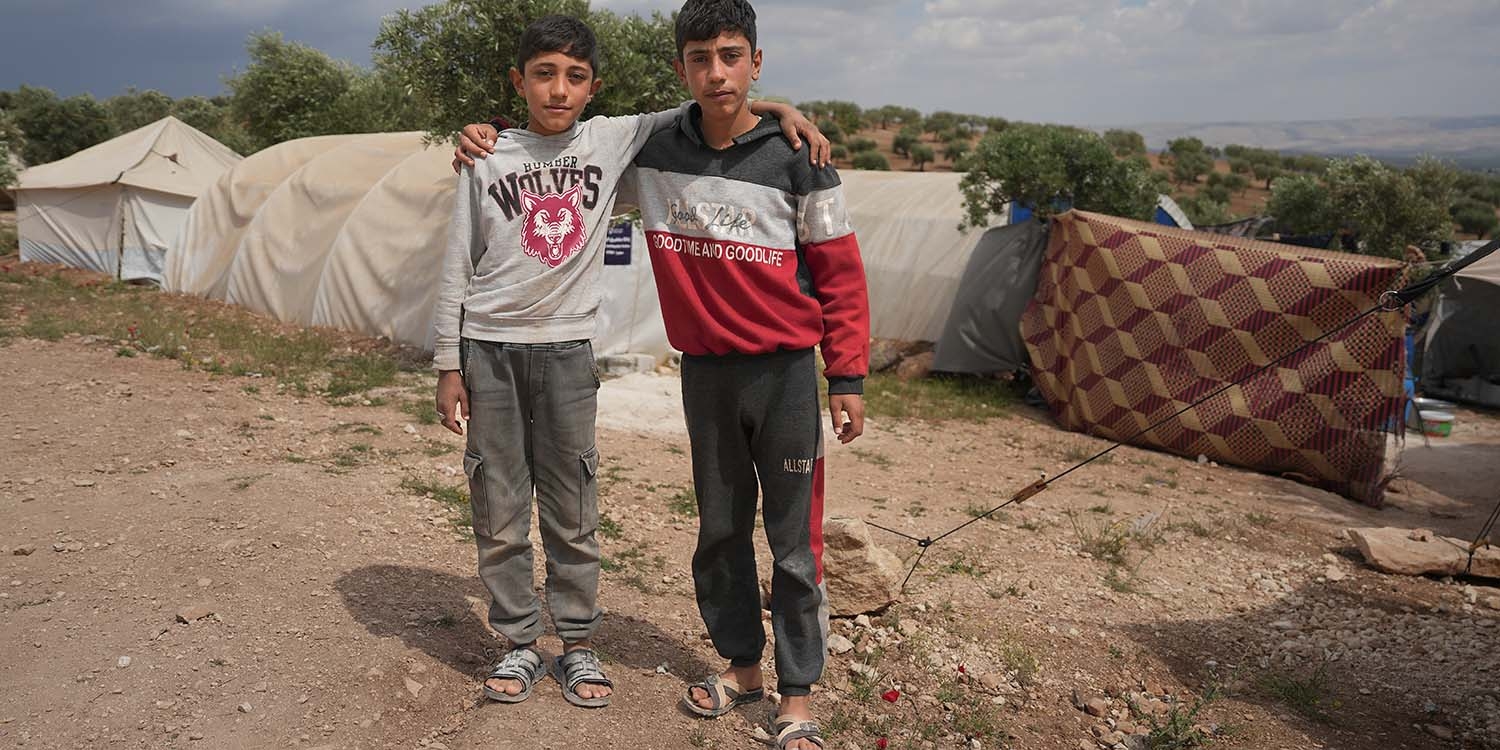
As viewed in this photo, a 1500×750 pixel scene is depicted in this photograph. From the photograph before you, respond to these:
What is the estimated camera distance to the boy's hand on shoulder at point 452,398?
2824mm

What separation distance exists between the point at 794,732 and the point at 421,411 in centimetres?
510

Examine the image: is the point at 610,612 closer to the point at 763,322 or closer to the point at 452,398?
the point at 452,398

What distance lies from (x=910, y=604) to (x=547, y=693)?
1774 mm

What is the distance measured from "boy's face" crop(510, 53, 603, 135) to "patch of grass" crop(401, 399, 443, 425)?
4438 mm

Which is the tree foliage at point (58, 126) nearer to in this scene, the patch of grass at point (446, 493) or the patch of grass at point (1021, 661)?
the patch of grass at point (446, 493)

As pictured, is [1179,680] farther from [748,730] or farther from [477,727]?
[477,727]

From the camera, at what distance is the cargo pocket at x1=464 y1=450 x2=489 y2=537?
9.43ft

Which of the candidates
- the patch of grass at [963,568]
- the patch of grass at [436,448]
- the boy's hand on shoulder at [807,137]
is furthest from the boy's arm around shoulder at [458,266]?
the patch of grass at [436,448]

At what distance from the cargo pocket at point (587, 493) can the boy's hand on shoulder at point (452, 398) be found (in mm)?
370

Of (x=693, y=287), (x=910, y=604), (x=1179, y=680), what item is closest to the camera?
(x=693, y=287)

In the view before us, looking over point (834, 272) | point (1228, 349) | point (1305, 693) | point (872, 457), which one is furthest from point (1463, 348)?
point (834, 272)

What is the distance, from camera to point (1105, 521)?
19.5 feet

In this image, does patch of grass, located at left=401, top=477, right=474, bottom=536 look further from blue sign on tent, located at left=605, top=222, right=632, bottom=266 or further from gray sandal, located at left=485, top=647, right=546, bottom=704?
blue sign on tent, located at left=605, top=222, right=632, bottom=266

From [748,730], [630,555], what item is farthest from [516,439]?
[630,555]
